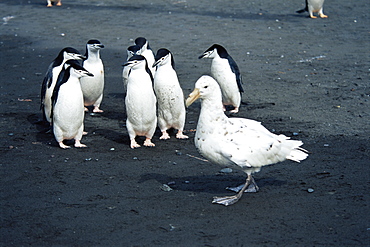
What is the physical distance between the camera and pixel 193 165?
612 cm

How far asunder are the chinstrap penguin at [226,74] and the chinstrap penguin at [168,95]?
52.2 inches

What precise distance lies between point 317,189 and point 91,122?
12.2 ft

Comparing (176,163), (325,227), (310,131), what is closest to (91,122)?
(176,163)

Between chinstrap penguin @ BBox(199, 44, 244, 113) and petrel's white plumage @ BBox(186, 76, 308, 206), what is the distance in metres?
3.15

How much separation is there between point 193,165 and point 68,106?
172 centimetres

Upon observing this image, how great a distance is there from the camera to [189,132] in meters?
7.41

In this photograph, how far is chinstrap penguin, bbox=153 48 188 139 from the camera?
705 cm

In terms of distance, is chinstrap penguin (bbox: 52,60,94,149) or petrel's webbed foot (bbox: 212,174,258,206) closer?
petrel's webbed foot (bbox: 212,174,258,206)

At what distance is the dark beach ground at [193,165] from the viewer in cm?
455

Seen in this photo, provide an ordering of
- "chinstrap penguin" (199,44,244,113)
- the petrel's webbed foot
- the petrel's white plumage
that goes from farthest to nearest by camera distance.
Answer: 1. "chinstrap penguin" (199,44,244,113)
2. the petrel's webbed foot
3. the petrel's white plumage

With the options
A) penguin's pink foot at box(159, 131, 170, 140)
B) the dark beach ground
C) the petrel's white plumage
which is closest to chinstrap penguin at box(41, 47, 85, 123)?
the dark beach ground

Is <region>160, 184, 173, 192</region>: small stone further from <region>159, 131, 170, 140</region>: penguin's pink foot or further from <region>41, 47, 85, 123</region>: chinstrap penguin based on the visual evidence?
<region>41, 47, 85, 123</region>: chinstrap penguin

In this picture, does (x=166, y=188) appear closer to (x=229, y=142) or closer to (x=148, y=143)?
(x=229, y=142)

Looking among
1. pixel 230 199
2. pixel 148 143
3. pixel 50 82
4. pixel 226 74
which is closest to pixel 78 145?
pixel 148 143
